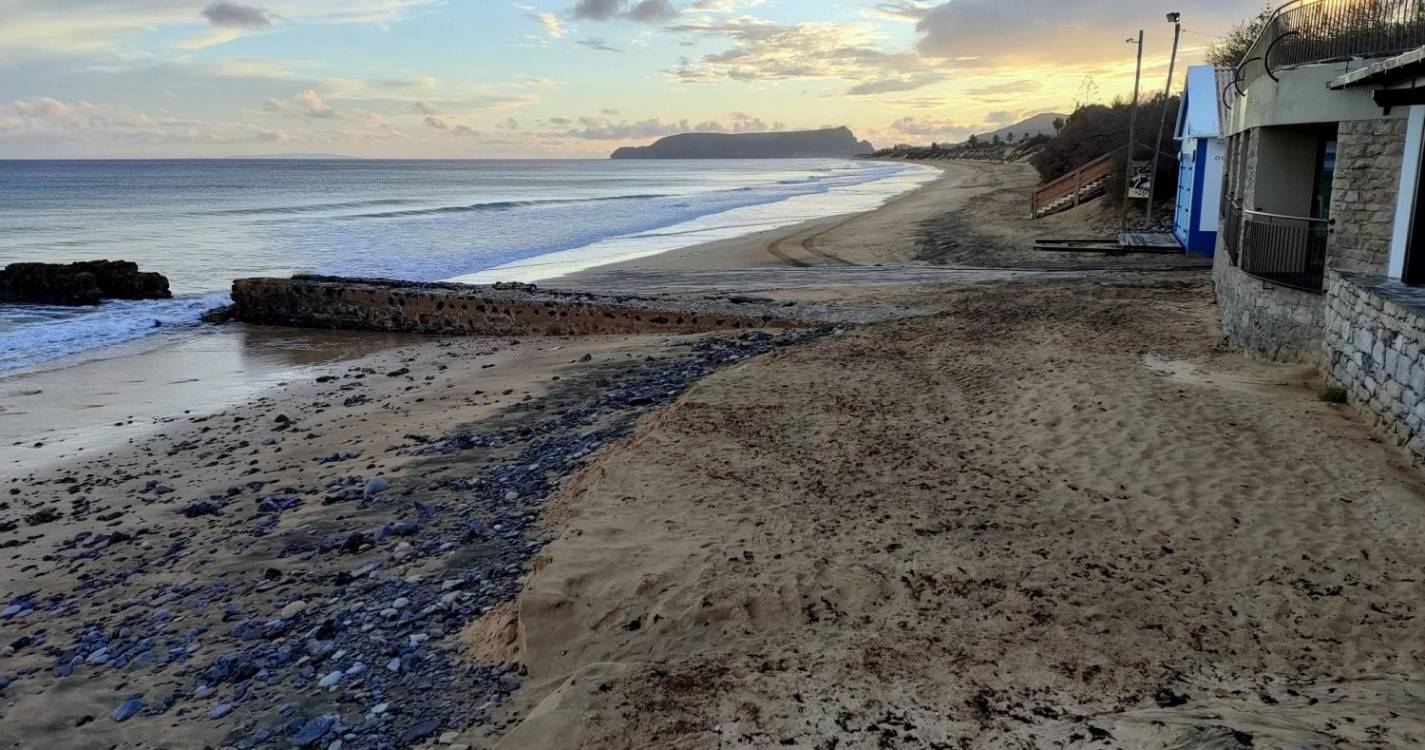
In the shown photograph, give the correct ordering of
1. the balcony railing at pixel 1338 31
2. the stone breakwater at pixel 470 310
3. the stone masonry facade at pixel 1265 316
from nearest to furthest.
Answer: the stone masonry facade at pixel 1265 316
the balcony railing at pixel 1338 31
the stone breakwater at pixel 470 310

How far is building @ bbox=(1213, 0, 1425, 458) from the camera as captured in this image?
8.66 meters

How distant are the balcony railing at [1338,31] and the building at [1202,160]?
775 cm

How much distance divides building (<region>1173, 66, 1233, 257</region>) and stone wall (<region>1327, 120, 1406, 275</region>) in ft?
34.1

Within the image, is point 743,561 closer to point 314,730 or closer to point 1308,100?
point 314,730

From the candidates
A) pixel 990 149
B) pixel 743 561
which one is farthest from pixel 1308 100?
pixel 990 149

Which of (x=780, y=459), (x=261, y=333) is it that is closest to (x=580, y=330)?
(x=261, y=333)

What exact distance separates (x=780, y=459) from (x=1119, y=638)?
3501mm

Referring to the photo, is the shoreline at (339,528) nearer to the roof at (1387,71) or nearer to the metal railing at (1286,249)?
the metal railing at (1286,249)

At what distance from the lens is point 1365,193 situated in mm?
10547

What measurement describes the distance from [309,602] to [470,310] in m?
12.3

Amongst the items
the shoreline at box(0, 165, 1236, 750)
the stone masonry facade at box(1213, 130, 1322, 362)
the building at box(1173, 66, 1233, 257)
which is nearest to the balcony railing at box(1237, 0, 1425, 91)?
the stone masonry facade at box(1213, 130, 1322, 362)

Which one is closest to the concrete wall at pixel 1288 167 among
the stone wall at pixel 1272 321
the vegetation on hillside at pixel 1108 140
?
the stone wall at pixel 1272 321

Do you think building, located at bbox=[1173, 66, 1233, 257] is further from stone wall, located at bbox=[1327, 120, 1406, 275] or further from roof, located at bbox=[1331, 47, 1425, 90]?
roof, located at bbox=[1331, 47, 1425, 90]

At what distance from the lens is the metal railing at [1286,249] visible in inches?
448
